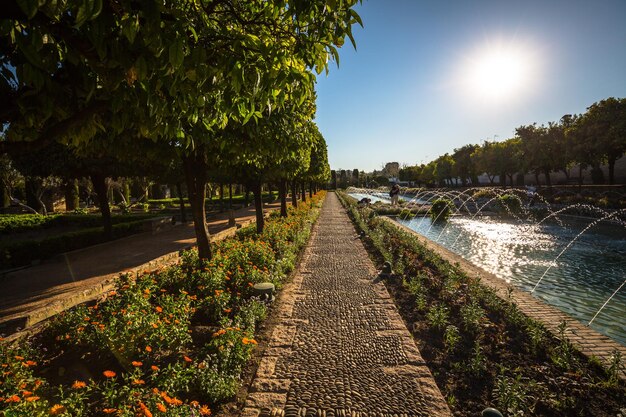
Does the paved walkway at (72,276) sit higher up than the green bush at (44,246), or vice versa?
the green bush at (44,246)

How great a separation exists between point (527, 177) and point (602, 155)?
3363cm

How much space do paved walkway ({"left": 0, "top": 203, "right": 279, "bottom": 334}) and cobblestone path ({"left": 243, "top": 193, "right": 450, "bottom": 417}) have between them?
441cm

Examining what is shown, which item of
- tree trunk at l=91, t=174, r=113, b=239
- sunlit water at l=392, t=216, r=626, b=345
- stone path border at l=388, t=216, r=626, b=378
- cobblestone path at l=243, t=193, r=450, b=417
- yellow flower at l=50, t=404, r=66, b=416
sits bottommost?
sunlit water at l=392, t=216, r=626, b=345

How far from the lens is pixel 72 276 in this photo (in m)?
9.16

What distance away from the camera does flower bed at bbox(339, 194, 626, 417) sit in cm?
361

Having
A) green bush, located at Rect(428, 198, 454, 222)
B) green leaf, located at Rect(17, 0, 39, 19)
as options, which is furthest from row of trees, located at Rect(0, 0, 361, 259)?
green bush, located at Rect(428, 198, 454, 222)

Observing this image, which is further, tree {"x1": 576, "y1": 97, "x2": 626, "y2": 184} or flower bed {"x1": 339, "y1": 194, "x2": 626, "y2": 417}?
tree {"x1": 576, "y1": 97, "x2": 626, "y2": 184}

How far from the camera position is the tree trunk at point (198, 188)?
24.9 ft

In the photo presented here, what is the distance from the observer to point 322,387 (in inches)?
161

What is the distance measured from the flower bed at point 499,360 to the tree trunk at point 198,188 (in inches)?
196

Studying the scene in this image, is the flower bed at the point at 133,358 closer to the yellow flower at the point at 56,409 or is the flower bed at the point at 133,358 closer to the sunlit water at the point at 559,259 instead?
the yellow flower at the point at 56,409

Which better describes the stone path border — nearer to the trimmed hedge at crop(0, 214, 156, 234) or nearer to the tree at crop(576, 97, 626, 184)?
the trimmed hedge at crop(0, 214, 156, 234)

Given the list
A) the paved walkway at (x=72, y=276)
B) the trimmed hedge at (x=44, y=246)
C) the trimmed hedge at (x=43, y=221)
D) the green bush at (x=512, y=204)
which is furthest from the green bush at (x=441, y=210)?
the trimmed hedge at (x=44, y=246)

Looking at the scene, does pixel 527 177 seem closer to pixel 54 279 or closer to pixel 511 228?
pixel 511 228
